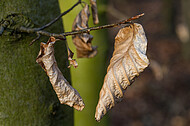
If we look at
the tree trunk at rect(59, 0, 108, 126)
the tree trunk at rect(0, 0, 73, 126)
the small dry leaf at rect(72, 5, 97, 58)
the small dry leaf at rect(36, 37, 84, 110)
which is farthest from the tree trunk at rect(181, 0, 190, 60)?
the small dry leaf at rect(36, 37, 84, 110)

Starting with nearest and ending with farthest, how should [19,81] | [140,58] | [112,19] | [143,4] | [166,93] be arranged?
[140,58] < [19,81] < [166,93] < [112,19] < [143,4]

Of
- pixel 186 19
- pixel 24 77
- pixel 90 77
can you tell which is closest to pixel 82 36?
pixel 24 77

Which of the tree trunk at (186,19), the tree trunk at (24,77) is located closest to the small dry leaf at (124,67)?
the tree trunk at (24,77)

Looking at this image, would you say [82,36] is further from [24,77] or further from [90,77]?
[90,77]

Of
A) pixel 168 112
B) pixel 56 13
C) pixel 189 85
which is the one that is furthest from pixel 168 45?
pixel 56 13

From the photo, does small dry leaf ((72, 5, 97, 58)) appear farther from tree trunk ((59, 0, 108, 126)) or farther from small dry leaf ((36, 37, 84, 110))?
tree trunk ((59, 0, 108, 126))

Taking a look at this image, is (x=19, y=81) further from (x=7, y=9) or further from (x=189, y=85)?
(x=189, y=85)
